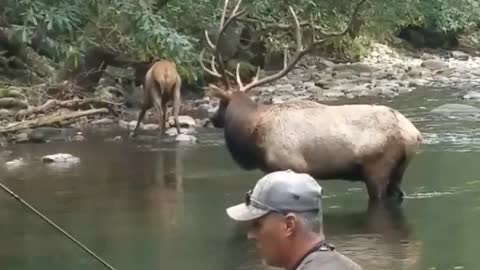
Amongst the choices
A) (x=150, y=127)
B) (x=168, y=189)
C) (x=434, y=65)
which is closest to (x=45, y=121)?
(x=150, y=127)

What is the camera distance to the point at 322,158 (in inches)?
451

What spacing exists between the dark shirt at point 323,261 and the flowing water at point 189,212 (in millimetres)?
5675

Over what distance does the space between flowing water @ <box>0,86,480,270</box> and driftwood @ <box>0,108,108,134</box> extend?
109 centimetres

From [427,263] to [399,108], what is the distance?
42.2 feet

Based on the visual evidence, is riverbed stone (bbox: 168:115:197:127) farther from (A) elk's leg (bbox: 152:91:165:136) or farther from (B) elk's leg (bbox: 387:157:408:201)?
(B) elk's leg (bbox: 387:157:408:201)

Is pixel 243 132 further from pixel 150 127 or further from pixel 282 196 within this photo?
pixel 282 196

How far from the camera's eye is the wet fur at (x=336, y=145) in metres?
11.4

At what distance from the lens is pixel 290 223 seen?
10.3 ft

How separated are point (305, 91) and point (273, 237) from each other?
22.2 metres

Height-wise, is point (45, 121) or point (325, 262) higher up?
point (325, 262)

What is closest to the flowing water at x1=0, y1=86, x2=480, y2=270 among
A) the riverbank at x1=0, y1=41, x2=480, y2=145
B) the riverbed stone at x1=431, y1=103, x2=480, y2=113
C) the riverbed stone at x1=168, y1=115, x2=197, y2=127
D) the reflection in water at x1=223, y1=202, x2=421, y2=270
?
the reflection in water at x1=223, y1=202, x2=421, y2=270

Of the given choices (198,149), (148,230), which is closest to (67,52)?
(148,230)

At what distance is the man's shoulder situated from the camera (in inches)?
120

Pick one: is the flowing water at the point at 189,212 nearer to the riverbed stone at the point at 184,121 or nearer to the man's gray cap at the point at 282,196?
the riverbed stone at the point at 184,121
